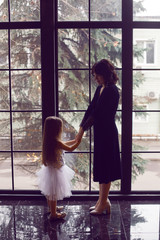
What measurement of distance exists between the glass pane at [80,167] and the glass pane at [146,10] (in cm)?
177

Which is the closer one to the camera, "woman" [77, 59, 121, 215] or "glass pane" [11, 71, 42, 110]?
"woman" [77, 59, 121, 215]

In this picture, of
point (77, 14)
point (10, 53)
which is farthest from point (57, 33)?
point (10, 53)

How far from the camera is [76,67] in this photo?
141 inches

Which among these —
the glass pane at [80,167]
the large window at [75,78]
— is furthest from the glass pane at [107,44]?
the glass pane at [80,167]

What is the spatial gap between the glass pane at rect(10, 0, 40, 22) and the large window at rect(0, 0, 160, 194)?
1cm

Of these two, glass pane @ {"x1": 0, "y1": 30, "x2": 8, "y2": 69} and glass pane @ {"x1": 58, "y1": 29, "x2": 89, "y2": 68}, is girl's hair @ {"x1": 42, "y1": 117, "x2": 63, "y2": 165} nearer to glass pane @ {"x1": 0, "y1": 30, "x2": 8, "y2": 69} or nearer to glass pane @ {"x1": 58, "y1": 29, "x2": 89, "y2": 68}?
glass pane @ {"x1": 58, "y1": 29, "x2": 89, "y2": 68}

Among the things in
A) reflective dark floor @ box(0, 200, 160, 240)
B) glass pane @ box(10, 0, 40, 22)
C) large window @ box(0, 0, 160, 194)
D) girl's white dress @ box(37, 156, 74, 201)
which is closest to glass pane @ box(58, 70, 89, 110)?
large window @ box(0, 0, 160, 194)

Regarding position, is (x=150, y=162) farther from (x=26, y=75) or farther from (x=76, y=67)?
(x=26, y=75)

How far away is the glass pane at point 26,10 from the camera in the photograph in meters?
3.48

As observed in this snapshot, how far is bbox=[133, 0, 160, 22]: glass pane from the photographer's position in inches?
135

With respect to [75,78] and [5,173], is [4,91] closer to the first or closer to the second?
[75,78]

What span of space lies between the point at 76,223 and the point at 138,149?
1.21m

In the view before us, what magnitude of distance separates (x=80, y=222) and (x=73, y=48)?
6.42 ft

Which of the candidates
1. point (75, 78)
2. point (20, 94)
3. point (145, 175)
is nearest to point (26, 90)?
point (20, 94)
